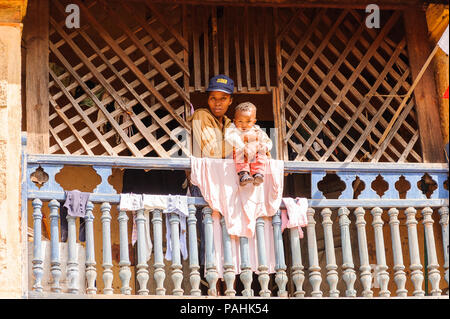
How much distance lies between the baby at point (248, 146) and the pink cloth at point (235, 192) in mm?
91

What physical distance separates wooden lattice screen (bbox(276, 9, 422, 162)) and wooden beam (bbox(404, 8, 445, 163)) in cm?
7

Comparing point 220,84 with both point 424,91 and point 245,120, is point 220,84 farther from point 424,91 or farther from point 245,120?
point 424,91

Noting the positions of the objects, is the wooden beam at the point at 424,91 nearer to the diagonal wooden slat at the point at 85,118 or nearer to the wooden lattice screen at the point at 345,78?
the wooden lattice screen at the point at 345,78

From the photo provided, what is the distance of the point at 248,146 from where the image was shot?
7746mm

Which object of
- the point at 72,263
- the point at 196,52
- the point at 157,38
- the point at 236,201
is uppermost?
the point at 157,38

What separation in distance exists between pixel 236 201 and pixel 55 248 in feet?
4.25

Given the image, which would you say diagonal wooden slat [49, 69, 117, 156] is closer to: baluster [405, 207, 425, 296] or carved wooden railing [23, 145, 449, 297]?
carved wooden railing [23, 145, 449, 297]

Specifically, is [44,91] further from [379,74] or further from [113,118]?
[379,74]

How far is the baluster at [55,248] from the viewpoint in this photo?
23.6 ft

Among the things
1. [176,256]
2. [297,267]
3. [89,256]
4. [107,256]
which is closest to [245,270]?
[297,267]

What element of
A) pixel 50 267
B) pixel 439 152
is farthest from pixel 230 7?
pixel 50 267

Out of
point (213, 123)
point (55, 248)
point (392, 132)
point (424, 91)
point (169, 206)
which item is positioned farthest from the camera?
point (424, 91)

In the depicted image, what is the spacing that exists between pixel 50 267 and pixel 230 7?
8.78ft

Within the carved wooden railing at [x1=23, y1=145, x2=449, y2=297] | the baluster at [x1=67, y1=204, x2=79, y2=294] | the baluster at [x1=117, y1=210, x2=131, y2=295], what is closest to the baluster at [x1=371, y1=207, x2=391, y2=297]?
the carved wooden railing at [x1=23, y1=145, x2=449, y2=297]
